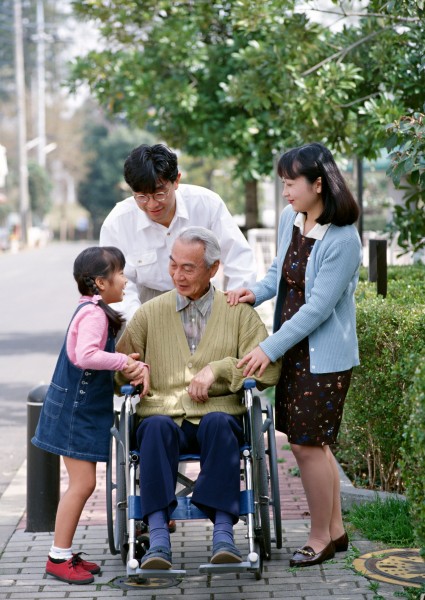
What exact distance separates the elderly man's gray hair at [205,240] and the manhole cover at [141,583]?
1330 mm

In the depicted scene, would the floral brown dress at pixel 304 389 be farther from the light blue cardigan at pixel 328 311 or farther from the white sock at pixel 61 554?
the white sock at pixel 61 554

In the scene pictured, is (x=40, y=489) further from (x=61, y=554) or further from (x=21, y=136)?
(x=21, y=136)

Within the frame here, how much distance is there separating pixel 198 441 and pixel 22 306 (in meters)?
15.3

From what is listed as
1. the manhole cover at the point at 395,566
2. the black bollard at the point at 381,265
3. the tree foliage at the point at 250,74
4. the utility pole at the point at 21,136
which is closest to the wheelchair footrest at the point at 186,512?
the manhole cover at the point at 395,566

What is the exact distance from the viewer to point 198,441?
445cm

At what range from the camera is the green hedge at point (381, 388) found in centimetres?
510

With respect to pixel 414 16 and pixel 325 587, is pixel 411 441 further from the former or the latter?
pixel 414 16

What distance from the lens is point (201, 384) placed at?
4.49m

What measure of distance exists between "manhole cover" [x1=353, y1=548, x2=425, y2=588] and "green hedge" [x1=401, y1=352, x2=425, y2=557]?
0.63 m

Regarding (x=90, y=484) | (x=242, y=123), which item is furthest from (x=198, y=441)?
(x=242, y=123)

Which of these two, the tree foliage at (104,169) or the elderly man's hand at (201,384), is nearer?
→ the elderly man's hand at (201,384)

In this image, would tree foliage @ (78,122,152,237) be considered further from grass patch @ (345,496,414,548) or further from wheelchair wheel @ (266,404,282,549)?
wheelchair wheel @ (266,404,282,549)

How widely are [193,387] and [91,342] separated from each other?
47cm

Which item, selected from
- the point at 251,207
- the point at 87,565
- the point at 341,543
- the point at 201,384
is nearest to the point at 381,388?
the point at 341,543
